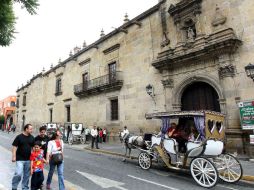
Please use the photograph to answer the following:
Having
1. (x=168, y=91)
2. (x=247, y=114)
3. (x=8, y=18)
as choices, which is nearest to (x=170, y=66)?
(x=168, y=91)

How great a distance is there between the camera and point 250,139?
9.72m

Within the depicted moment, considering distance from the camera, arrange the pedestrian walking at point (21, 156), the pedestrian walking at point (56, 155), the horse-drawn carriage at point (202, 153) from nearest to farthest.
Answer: the pedestrian walking at point (21, 156) < the pedestrian walking at point (56, 155) < the horse-drawn carriage at point (202, 153)

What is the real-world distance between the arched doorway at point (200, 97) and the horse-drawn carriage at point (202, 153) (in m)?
4.76

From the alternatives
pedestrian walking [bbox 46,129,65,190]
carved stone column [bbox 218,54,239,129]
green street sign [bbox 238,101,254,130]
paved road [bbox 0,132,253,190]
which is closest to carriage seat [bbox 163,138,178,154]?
paved road [bbox 0,132,253,190]

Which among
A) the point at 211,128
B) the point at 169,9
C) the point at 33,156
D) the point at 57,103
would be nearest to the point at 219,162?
the point at 211,128

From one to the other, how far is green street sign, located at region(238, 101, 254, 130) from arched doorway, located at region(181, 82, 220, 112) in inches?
74.4

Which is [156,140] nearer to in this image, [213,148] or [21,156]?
[213,148]

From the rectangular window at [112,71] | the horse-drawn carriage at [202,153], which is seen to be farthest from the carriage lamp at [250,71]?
the rectangular window at [112,71]

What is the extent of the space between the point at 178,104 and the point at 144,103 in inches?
115

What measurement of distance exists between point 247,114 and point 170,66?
546 centimetres

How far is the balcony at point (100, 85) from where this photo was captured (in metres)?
18.4

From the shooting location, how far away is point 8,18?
4148mm

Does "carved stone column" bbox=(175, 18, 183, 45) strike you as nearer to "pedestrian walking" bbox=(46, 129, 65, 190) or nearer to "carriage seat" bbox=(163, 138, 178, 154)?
"carriage seat" bbox=(163, 138, 178, 154)

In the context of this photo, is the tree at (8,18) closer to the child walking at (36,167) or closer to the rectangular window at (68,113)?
the child walking at (36,167)
